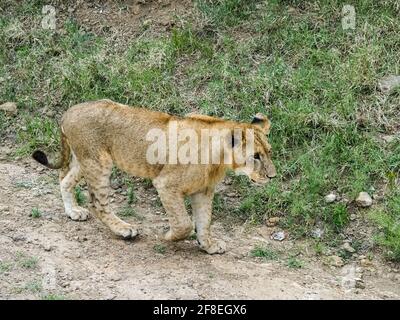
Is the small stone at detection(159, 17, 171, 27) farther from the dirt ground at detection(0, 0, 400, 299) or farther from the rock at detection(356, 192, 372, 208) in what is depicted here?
the rock at detection(356, 192, 372, 208)

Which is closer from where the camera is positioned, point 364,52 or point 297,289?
point 297,289

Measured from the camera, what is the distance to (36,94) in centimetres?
981

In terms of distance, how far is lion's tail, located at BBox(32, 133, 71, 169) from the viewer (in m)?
7.54

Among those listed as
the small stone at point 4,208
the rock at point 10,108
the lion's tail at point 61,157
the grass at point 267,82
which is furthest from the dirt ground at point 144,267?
→ the rock at point 10,108

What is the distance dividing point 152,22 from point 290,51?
198 centimetres

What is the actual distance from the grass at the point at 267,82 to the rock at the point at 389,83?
8 cm

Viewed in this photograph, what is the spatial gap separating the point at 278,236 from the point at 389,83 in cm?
251

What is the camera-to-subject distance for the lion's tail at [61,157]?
7543mm

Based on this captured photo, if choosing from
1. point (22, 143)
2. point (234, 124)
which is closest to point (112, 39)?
point (22, 143)

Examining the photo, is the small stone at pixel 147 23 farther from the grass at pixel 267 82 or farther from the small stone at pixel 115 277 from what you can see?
the small stone at pixel 115 277

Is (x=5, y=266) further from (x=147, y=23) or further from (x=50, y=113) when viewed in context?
(x=147, y=23)

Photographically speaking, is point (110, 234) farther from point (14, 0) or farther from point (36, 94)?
point (14, 0)

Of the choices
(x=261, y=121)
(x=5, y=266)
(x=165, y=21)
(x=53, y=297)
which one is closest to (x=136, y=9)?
(x=165, y=21)

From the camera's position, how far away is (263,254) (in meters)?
7.23
